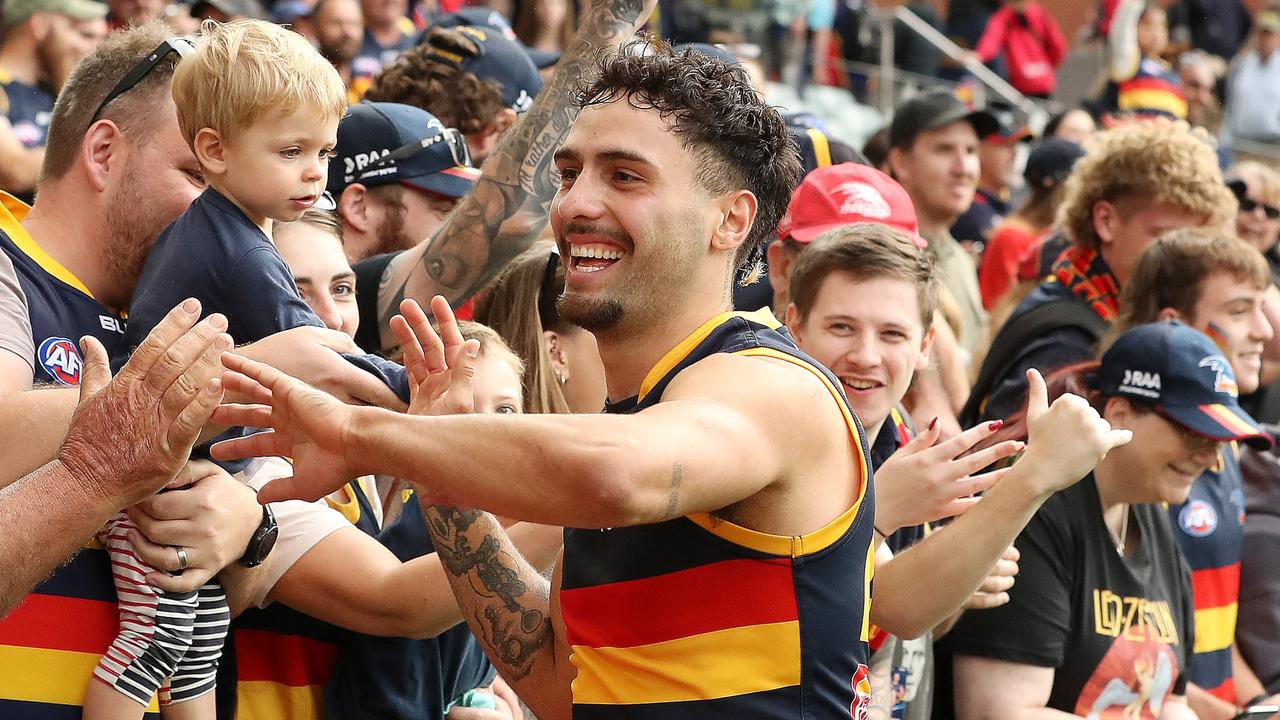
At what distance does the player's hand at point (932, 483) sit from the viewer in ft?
10.6

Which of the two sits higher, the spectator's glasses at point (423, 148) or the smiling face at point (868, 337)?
the spectator's glasses at point (423, 148)

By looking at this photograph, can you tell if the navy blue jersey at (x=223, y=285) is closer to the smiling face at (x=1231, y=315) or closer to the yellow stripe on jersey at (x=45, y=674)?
the yellow stripe on jersey at (x=45, y=674)

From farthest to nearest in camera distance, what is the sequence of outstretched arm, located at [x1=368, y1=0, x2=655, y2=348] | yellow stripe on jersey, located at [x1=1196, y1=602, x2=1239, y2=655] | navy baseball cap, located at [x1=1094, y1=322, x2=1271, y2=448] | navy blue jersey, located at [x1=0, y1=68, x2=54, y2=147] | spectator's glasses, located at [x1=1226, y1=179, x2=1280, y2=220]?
spectator's glasses, located at [x1=1226, y1=179, x2=1280, y2=220] < navy blue jersey, located at [x1=0, y1=68, x2=54, y2=147] < yellow stripe on jersey, located at [x1=1196, y1=602, x2=1239, y2=655] < navy baseball cap, located at [x1=1094, y1=322, x2=1271, y2=448] < outstretched arm, located at [x1=368, y1=0, x2=655, y2=348]

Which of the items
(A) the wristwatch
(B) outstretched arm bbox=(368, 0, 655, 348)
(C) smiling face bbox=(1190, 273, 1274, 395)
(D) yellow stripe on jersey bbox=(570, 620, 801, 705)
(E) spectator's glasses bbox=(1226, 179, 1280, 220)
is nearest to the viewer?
(D) yellow stripe on jersey bbox=(570, 620, 801, 705)

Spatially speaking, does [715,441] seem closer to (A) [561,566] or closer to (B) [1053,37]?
(A) [561,566]

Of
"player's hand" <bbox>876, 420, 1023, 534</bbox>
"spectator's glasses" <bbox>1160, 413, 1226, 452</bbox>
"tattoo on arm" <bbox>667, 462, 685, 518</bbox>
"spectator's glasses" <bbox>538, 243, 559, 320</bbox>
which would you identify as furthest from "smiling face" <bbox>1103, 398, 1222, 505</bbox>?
"tattoo on arm" <bbox>667, 462, 685, 518</bbox>

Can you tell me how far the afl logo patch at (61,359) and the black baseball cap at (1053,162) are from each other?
589cm

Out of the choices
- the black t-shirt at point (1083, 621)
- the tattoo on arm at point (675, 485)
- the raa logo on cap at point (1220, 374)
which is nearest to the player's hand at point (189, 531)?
the tattoo on arm at point (675, 485)

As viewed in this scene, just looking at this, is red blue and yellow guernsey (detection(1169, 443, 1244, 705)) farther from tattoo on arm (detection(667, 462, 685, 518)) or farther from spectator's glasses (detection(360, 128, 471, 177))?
tattoo on arm (detection(667, 462, 685, 518))

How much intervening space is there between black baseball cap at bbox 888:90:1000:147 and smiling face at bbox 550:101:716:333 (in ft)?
14.7

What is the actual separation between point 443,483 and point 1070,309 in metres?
3.67

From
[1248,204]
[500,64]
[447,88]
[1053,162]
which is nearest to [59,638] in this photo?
[447,88]

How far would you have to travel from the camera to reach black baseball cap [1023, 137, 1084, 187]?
7875mm

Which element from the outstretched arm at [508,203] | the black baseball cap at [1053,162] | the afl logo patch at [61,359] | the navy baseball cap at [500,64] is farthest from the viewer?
the black baseball cap at [1053,162]
